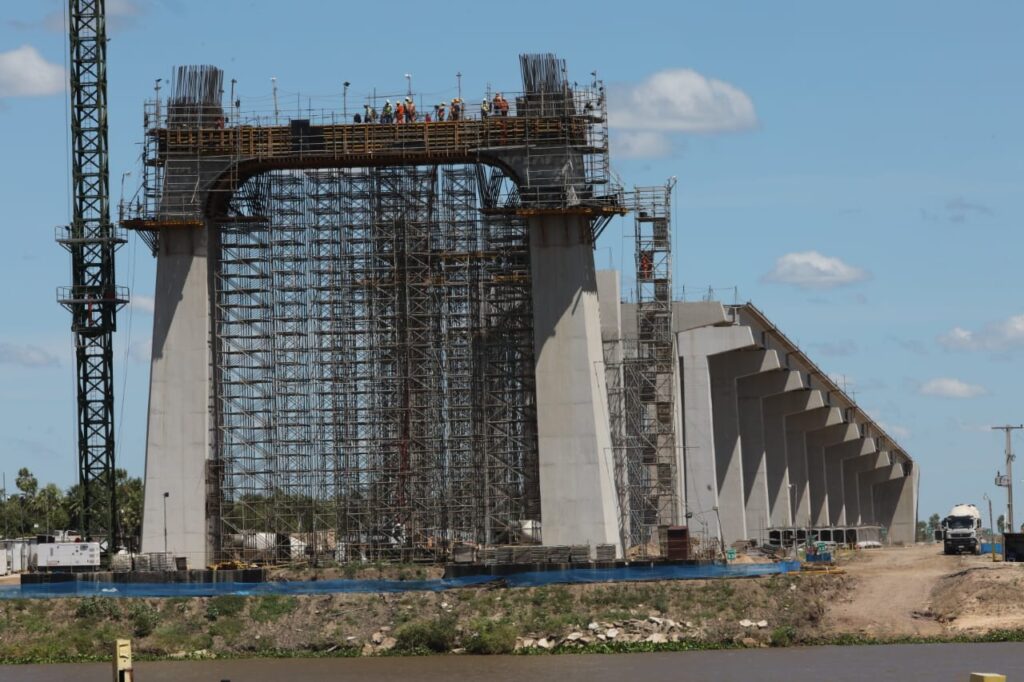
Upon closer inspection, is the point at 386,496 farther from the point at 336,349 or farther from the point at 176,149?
the point at 176,149

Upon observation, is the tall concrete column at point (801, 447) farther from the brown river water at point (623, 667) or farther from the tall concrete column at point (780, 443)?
the brown river water at point (623, 667)

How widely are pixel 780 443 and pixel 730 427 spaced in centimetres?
2182

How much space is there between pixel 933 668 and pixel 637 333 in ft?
135

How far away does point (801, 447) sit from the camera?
161m

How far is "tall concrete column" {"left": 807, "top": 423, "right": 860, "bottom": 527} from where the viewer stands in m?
168

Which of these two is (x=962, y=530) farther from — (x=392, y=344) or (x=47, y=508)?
(x=47, y=508)

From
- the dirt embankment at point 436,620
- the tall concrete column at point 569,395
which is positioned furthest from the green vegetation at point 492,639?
the tall concrete column at point 569,395

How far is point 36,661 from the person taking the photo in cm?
8669

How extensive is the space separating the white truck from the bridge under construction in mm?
17043

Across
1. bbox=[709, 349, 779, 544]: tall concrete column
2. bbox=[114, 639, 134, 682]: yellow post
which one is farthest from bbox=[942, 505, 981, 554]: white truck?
bbox=[114, 639, 134, 682]: yellow post

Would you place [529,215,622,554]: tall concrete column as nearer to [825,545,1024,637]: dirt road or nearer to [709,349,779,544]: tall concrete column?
[825,545,1024,637]: dirt road

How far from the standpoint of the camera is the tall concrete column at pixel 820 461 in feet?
550

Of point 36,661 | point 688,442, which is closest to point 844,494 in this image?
point 688,442

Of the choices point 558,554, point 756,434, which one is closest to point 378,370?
point 558,554
